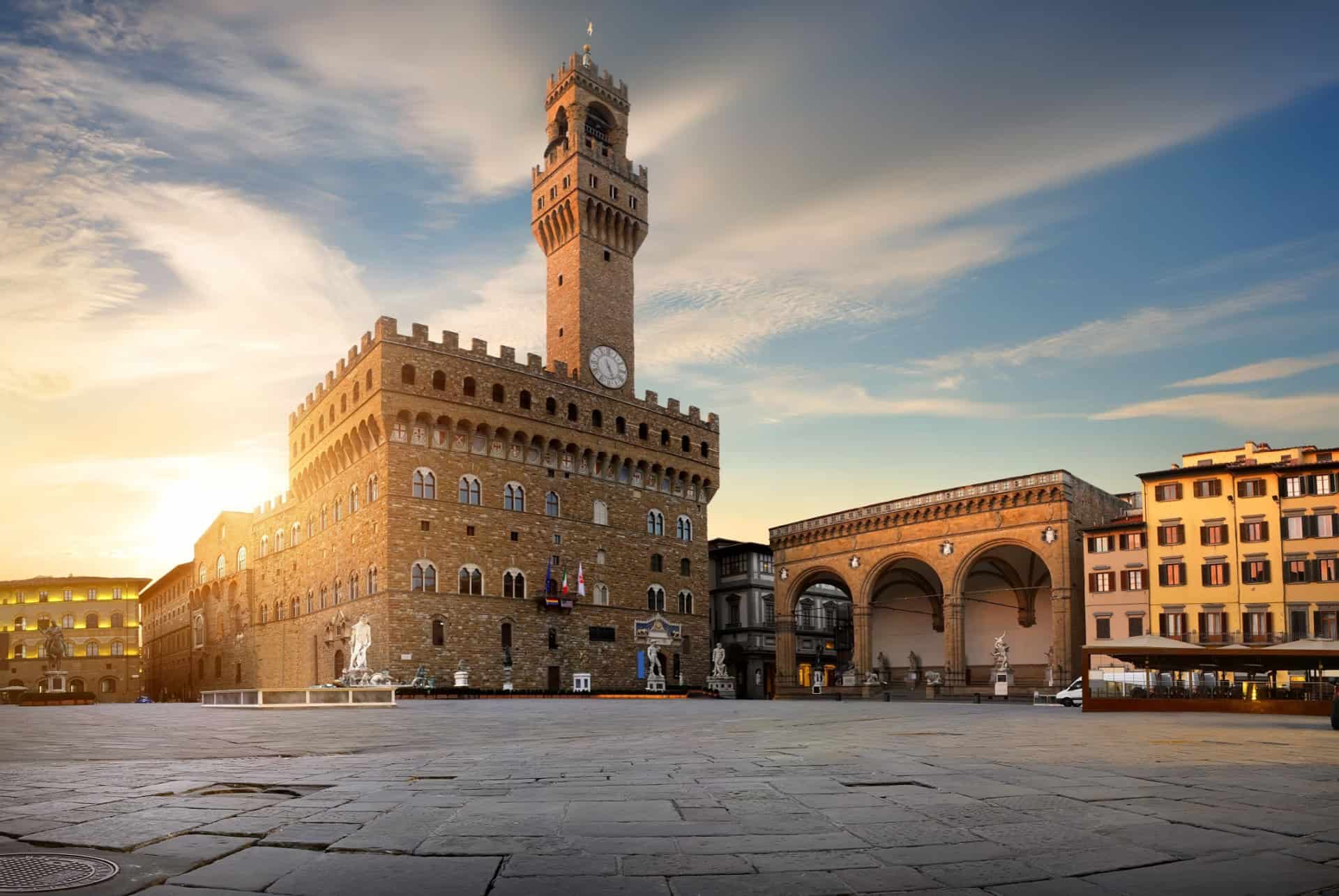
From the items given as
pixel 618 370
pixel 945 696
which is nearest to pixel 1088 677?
pixel 945 696

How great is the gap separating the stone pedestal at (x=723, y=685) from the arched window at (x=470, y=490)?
1632cm

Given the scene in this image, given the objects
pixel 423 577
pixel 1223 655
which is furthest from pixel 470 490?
pixel 1223 655

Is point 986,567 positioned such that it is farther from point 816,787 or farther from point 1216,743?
point 816,787

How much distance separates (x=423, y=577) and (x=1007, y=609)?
28.0 meters

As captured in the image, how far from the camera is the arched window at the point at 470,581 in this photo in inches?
1753

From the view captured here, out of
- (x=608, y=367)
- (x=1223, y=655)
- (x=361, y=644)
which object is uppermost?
(x=608, y=367)

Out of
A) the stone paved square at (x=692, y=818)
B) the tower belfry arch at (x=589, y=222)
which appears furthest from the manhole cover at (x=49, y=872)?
the tower belfry arch at (x=589, y=222)

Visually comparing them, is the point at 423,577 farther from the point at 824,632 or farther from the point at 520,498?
the point at 824,632

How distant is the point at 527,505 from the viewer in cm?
4800

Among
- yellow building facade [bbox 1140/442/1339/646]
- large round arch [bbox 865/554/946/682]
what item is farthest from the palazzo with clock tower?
yellow building facade [bbox 1140/442/1339/646]

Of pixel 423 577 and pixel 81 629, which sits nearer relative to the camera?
pixel 423 577

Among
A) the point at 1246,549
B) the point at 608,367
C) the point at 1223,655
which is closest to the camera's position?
the point at 1223,655

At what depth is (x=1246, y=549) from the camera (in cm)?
3916

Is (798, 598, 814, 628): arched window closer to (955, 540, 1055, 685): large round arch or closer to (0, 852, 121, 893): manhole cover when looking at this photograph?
(955, 540, 1055, 685): large round arch
